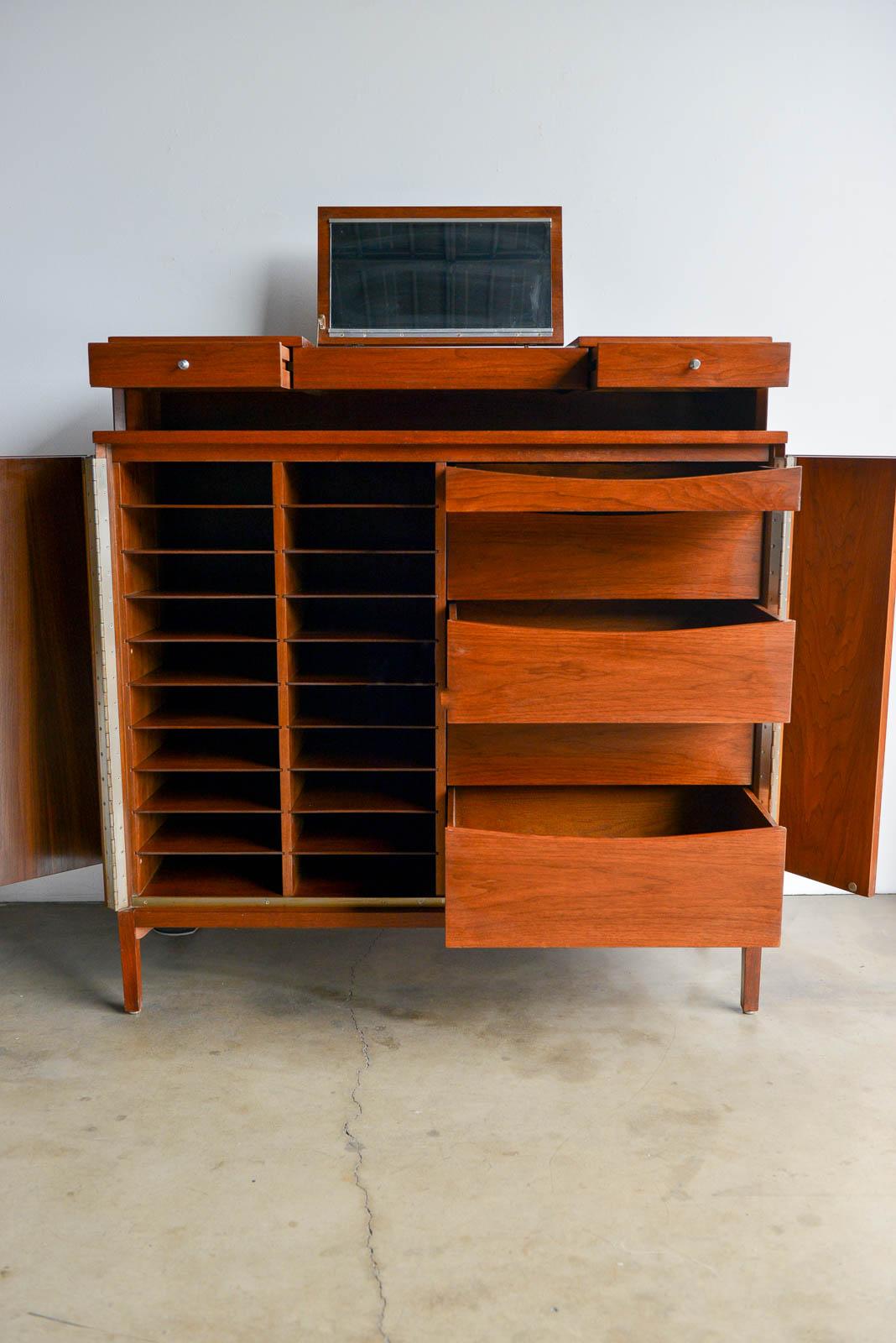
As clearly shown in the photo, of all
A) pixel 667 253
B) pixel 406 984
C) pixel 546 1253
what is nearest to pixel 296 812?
pixel 406 984

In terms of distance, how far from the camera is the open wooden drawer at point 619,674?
7.72ft

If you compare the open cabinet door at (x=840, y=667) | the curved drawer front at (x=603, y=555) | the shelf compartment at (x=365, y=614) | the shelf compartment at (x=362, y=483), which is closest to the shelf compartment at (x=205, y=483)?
the shelf compartment at (x=362, y=483)

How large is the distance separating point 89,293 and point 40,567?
951mm

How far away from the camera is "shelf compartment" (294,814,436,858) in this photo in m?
2.70

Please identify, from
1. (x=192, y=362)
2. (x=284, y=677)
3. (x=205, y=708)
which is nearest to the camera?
(x=192, y=362)

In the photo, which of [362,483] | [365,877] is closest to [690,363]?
[362,483]

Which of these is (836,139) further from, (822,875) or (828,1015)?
(828,1015)

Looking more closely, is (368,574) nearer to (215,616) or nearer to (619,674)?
(215,616)

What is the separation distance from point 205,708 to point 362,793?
52 cm

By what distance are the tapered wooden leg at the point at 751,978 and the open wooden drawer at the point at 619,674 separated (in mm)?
654

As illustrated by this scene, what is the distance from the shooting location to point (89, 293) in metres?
3.17

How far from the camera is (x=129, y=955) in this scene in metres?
2.65

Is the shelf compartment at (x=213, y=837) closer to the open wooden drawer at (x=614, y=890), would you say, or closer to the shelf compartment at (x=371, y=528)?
the open wooden drawer at (x=614, y=890)

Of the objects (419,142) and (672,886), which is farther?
(419,142)
